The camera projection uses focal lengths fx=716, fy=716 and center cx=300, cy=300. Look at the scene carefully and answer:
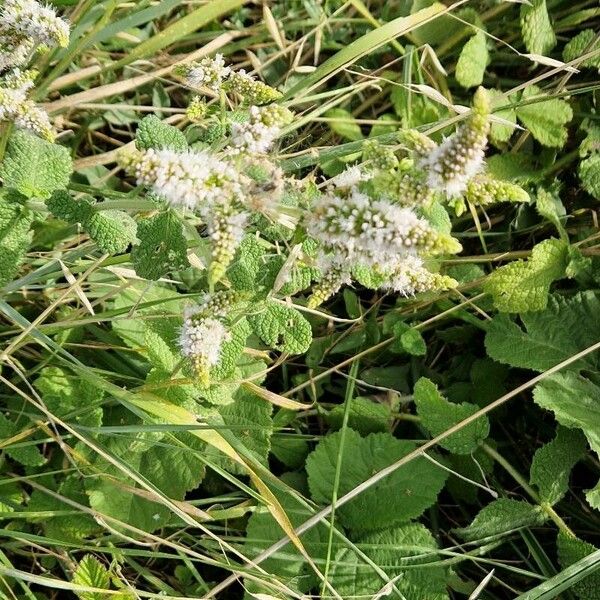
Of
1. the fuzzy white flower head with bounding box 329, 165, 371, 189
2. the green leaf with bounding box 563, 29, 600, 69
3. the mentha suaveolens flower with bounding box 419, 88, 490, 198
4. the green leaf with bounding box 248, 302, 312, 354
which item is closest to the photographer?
the mentha suaveolens flower with bounding box 419, 88, 490, 198

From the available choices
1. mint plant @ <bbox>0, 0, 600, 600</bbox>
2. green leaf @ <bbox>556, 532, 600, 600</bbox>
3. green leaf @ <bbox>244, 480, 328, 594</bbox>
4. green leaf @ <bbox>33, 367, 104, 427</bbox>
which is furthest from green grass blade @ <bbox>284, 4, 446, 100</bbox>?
green leaf @ <bbox>556, 532, 600, 600</bbox>

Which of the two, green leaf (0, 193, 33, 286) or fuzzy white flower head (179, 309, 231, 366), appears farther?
green leaf (0, 193, 33, 286)

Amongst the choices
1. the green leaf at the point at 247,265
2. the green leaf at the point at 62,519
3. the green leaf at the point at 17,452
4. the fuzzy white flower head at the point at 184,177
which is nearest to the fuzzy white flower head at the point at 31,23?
the fuzzy white flower head at the point at 184,177

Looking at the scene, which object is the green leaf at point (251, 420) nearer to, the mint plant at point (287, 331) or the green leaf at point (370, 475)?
the mint plant at point (287, 331)

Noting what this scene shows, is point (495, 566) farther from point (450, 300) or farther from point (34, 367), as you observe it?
point (34, 367)

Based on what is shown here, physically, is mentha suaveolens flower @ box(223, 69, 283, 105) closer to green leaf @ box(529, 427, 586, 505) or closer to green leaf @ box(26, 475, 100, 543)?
green leaf @ box(26, 475, 100, 543)

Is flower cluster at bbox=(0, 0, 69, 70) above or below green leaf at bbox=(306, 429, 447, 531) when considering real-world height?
above
